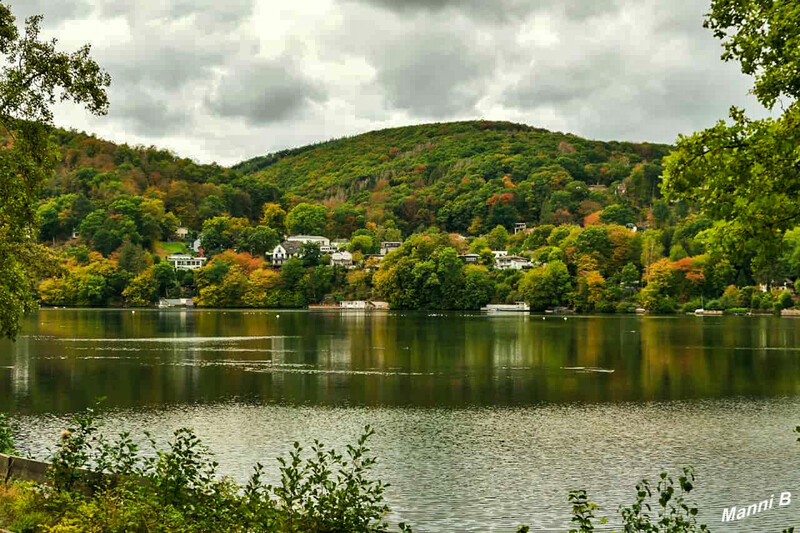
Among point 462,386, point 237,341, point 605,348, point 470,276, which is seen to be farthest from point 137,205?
point 462,386

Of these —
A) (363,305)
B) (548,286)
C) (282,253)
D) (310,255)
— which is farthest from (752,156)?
(282,253)

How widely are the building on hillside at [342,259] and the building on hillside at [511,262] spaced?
32528mm

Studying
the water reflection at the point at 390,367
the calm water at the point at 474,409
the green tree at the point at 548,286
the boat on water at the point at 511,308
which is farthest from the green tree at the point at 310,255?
the calm water at the point at 474,409

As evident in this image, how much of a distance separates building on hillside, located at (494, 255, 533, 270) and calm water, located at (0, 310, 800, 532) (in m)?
96.1

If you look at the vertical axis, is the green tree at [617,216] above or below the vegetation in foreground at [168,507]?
above

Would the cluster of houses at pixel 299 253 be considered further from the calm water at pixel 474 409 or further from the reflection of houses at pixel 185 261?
the calm water at pixel 474 409

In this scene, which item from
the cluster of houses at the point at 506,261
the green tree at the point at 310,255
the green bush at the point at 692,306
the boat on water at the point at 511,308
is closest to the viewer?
the green bush at the point at 692,306

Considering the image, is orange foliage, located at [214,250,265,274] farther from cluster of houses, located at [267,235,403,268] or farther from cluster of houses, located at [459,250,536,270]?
cluster of houses, located at [459,250,536,270]

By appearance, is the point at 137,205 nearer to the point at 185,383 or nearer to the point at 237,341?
the point at 237,341

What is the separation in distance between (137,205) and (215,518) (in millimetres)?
180802

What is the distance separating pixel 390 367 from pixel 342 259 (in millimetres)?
131263

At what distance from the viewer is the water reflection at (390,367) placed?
33.1 metres

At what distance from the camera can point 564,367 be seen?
4456cm

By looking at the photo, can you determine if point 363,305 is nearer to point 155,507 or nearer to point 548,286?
point 548,286
